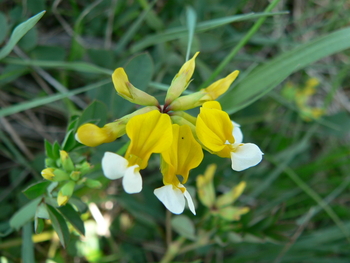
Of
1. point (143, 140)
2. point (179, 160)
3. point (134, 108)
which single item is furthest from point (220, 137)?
point (134, 108)

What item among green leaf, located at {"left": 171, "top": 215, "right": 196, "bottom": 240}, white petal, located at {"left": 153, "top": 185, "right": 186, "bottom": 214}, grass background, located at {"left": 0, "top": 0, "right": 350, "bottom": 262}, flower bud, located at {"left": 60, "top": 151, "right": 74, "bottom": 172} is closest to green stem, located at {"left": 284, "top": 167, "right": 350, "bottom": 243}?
grass background, located at {"left": 0, "top": 0, "right": 350, "bottom": 262}

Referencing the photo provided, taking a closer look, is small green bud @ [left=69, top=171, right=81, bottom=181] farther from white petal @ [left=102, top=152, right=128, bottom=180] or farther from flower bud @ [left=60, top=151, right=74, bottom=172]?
white petal @ [left=102, top=152, right=128, bottom=180]

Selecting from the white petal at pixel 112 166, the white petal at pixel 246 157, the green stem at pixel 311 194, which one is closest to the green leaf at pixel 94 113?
the white petal at pixel 112 166

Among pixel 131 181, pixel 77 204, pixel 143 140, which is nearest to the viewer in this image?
pixel 131 181

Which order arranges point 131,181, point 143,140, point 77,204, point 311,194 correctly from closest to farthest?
point 131,181 → point 143,140 → point 77,204 → point 311,194

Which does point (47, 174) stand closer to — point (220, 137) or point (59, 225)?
point (59, 225)

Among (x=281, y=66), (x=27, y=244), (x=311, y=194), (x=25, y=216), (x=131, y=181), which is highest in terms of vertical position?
(x=131, y=181)

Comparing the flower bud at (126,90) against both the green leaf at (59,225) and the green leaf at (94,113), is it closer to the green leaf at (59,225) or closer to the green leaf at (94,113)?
the green leaf at (94,113)
